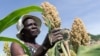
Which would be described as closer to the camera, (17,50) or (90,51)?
(90,51)

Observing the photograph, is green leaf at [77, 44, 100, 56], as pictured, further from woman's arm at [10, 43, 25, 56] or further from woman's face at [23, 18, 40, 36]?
woman's face at [23, 18, 40, 36]

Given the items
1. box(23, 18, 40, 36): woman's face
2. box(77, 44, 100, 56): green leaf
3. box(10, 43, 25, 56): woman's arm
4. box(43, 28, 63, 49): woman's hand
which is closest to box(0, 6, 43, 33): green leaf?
box(77, 44, 100, 56): green leaf

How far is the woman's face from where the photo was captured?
279 centimetres

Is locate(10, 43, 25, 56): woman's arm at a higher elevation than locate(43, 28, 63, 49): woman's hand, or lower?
lower

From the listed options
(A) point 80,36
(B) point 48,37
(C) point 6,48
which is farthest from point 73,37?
(B) point 48,37

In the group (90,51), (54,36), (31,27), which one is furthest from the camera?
(31,27)

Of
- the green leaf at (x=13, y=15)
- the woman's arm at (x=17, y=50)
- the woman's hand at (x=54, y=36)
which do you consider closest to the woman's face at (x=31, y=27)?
the woman's arm at (x=17, y=50)

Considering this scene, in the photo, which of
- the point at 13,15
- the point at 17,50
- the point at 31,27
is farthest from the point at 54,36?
the point at 31,27

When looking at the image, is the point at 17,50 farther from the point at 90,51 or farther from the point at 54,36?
the point at 90,51

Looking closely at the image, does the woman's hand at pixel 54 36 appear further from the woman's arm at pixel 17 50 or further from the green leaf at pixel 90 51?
the woman's arm at pixel 17 50

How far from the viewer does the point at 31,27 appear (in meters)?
2.80

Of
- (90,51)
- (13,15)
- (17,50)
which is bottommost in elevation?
(17,50)

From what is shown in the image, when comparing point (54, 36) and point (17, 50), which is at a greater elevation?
point (54, 36)

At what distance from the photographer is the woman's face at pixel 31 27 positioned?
2785 millimetres
